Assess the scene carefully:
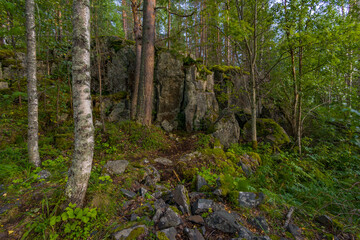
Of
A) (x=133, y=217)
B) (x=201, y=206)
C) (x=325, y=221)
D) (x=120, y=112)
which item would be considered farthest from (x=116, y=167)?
(x=325, y=221)

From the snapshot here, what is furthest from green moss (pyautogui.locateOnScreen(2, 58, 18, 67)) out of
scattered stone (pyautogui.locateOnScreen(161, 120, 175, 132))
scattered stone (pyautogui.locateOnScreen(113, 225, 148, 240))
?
scattered stone (pyautogui.locateOnScreen(113, 225, 148, 240))

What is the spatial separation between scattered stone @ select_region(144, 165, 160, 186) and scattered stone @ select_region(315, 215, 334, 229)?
3.57 meters

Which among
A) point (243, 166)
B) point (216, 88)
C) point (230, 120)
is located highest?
point (216, 88)

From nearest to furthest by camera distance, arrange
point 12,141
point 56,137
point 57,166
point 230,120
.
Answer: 1. point 57,166
2. point 12,141
3. point 56,137
4. point 230,120

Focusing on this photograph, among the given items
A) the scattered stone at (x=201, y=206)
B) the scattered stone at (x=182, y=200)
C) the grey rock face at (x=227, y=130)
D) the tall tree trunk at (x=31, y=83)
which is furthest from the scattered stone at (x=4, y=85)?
the grey rock face at (x=227, y=130)

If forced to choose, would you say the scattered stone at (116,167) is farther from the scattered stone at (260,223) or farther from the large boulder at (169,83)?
the large boulder at (169,83)

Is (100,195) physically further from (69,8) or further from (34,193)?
(69,8)

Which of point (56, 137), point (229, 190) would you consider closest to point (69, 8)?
point (56, 137)

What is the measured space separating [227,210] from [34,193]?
360cm

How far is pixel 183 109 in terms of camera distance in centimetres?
788

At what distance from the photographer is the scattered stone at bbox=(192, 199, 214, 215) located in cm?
271

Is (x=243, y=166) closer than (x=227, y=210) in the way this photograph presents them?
No

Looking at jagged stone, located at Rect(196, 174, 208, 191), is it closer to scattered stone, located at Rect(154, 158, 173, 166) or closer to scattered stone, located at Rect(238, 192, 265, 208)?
scattered stone, located at Rect(238, 192, 265, 208)

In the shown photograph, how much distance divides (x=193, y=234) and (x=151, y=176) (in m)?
2.00
